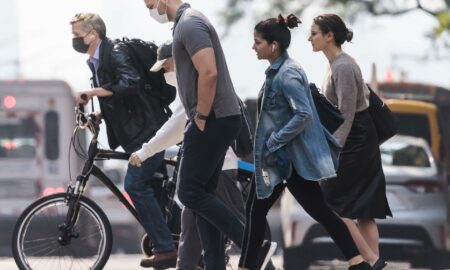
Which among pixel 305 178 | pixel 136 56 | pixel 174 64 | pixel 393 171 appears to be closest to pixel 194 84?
pixel 174 64

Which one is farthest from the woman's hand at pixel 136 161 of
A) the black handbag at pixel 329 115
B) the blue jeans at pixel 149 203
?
the black handbag at pixel 329 115

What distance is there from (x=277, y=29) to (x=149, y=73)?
137 centimetres

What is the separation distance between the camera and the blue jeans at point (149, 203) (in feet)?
30.5

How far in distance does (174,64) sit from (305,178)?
927 millimetres

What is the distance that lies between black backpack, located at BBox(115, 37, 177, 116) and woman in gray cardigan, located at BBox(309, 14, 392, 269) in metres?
0.94

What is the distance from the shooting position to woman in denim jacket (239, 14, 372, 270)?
326 inches

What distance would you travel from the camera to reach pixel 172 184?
9.53 m

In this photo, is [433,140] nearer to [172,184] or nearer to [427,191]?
[427,191]

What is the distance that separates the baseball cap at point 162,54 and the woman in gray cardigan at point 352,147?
39.8 inches

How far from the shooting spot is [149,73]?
31.2ft

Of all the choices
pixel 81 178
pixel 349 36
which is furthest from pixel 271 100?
pixel 81 178

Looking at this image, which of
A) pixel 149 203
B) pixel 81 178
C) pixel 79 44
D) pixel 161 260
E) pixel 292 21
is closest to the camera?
pixel 292 21

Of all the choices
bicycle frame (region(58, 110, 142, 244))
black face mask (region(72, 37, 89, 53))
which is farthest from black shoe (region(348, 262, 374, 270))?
black face mask (region(72, 37, 89, 53))

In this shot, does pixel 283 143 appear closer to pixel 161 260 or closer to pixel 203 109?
pixel 203 109
